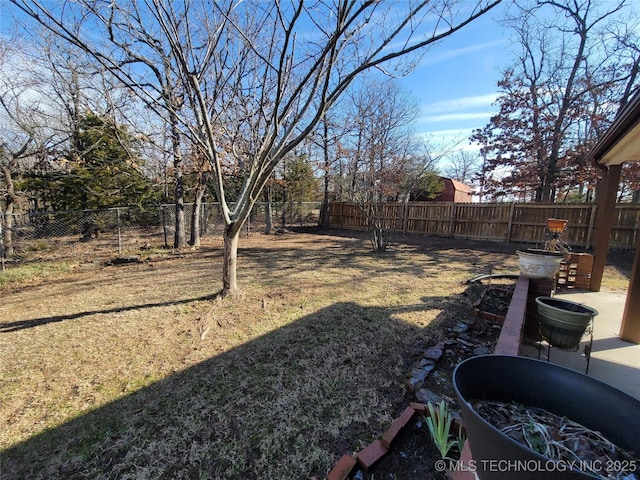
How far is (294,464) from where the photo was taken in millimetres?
1479

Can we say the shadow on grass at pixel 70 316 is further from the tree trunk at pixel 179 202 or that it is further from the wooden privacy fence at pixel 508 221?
the wooden privacy fence at pixel 508 221

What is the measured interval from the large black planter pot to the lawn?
88 centimetres

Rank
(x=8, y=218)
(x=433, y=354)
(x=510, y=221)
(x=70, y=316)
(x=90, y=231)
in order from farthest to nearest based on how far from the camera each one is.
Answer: (x=510, y=221)
(x=90, y=231)
(x=8, y=218)
(x=70, y=316)
(x=433, y=354)

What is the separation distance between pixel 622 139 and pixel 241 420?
164 inches

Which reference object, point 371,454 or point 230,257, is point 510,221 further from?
point 371,454

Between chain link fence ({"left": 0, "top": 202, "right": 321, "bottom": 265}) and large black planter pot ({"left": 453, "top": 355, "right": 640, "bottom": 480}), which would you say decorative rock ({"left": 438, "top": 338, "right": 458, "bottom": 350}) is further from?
chain link fence ({"left": 0, "top": 202, "right": 321, "bottom": 265})

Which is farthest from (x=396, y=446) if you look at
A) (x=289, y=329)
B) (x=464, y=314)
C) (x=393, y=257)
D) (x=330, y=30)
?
(x=393, y=257)

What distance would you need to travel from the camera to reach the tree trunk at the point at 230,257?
364 cm

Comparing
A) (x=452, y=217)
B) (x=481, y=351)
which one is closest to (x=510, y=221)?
(x=452, y=217)

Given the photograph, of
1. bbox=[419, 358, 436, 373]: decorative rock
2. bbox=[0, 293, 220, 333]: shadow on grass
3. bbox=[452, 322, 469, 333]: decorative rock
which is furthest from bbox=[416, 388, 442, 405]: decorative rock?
bbox=[0, 293, 220, 333]: shadow on grass

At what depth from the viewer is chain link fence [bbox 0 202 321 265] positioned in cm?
684

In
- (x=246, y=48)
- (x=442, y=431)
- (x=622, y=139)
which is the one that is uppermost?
(x=246, y=48)

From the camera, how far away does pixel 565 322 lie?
2.05 metres

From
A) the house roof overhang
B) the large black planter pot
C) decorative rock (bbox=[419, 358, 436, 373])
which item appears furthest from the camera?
decorative rock (bbox=[419, 358, 436, 373])
